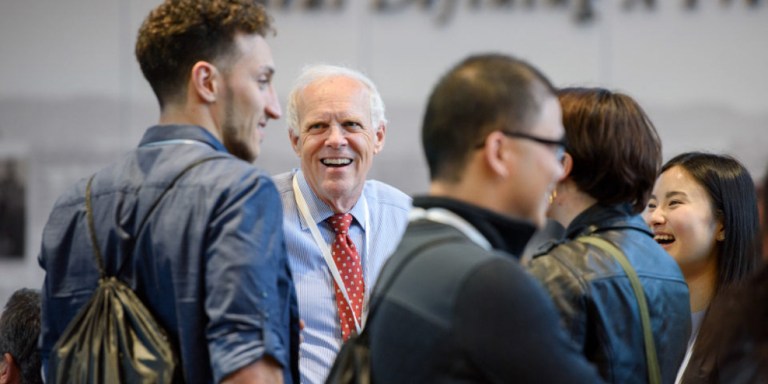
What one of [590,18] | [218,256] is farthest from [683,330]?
[590,18]

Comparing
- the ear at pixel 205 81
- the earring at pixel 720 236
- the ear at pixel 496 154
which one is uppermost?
the ear at pixel 496 154

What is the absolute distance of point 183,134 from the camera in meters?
2.43

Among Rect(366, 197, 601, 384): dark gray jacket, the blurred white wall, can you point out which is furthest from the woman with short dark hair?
the blurred white wall

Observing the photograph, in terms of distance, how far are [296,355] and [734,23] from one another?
482 centimetres

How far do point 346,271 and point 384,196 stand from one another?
16.3 inches

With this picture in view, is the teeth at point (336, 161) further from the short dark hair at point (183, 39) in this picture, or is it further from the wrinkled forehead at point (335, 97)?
the short dark hair at point (183, 39)

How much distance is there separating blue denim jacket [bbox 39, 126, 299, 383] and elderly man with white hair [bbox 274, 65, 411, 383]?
86cm

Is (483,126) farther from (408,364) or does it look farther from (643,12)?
(643,12)

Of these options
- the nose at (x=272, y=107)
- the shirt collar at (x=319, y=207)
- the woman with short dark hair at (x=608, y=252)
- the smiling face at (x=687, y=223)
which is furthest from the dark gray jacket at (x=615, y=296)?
the shirt collar at (x=319, y=207)

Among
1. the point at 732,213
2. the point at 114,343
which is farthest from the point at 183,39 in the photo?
the point at 732,213

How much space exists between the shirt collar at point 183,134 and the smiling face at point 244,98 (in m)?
0.06

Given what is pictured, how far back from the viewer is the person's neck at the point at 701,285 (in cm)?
339

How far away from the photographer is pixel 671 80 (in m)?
6.42

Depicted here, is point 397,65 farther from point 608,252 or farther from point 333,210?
point 608,252
